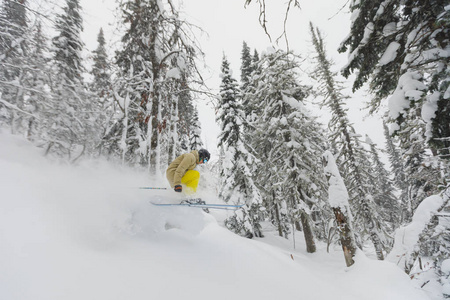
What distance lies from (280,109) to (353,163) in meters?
6.26

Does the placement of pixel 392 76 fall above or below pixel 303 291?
above

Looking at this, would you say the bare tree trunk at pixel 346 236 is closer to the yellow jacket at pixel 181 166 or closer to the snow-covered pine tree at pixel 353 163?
the yellow jacket at pixel 181 166

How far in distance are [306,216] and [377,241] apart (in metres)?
5.96

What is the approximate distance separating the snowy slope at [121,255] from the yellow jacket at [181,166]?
683 millimetres

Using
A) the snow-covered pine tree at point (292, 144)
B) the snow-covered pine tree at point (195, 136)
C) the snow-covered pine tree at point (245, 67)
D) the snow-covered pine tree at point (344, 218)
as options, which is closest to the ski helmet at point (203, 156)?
the snow-covered pine tree at point (344, 218)

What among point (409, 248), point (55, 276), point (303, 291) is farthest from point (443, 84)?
point (55, 276)

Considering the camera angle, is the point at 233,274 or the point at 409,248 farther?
the point at 409,248

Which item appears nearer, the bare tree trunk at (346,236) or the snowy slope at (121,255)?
the snowy slope at (121,255)

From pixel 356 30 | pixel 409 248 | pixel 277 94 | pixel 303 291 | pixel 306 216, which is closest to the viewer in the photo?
pixel 303 291

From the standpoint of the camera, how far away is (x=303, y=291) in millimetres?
3170

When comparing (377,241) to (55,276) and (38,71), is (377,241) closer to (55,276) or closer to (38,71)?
(55,276)

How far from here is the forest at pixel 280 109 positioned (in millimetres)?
3941

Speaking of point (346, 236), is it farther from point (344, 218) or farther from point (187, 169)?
point (187, 169)

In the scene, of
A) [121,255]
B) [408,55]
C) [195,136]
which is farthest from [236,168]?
[195,136]
